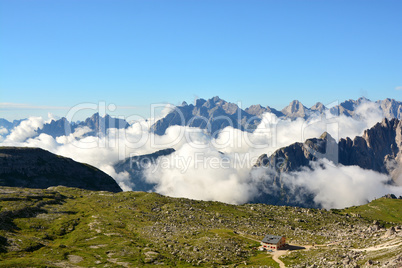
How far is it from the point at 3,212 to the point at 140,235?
260ft

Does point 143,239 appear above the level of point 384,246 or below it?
below

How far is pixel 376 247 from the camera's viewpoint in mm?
115375

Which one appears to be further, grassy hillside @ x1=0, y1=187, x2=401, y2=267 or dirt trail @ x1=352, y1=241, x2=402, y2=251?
grassy hillside @ x1=0, y1=187, x2=401, y2=267

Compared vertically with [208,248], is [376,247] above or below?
above

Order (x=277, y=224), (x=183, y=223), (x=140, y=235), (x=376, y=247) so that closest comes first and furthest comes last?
(x=376, y=247)
(x=140, y=235)
(x=183, y=223)
(x=277, y=224)

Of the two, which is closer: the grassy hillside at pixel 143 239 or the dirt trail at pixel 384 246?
the dirt trail at pixel 384 246

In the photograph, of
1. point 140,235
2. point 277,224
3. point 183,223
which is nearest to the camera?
point 140,235

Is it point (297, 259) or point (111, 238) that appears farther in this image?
point (111, 238)

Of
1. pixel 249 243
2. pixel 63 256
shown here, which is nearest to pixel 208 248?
pixel 249 243

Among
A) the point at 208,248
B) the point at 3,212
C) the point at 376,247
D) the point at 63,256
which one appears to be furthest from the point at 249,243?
the point at 3,212

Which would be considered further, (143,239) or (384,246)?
(143,239)

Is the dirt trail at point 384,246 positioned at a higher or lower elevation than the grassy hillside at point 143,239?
higher

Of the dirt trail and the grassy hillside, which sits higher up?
the dirt trail

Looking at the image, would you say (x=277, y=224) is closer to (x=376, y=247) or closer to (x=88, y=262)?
(x=376, y=247)
